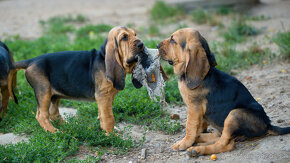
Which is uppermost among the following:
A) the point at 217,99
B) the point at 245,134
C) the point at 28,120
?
the point at 217,99

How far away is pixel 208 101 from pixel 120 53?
1.59 m

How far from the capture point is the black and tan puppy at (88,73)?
562 cm

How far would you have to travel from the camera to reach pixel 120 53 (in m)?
5.69

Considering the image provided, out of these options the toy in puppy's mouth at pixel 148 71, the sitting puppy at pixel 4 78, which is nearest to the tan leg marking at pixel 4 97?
the sitting puppy at pixel 4 78

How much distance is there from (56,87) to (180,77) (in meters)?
2.28

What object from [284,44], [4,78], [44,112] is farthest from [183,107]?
[4,78]

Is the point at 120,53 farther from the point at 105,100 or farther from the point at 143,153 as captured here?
the point at 143,153

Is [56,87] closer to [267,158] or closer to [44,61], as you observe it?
[44,61]

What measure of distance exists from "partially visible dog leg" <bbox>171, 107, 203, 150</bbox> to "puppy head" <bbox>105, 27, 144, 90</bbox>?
115 cm

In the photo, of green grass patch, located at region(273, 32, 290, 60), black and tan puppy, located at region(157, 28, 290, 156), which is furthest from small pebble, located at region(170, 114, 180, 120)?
green grass patch, located at region(273, 32, 290, 60)

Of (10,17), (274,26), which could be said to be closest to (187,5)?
(274,26)

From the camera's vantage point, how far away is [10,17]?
16609mm

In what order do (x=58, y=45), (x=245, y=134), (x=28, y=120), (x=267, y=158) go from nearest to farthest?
1. (x=267, y=158)
2. (x=245, y=134)
3. (x=28, y=120)
4. (x=58, y=45)

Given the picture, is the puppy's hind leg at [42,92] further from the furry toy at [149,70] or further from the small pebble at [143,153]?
the small pebble at [143,153]
